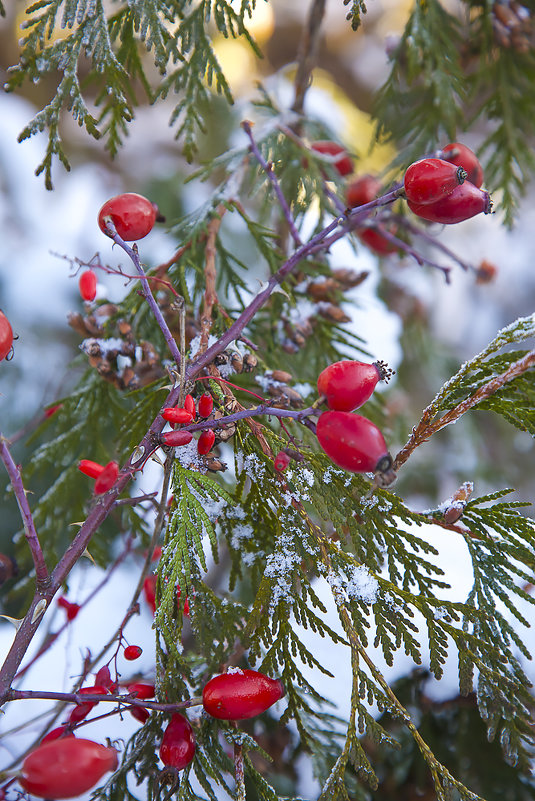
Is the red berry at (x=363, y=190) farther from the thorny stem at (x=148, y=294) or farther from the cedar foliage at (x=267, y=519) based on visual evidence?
the thorny stem at (x=148, y=294)

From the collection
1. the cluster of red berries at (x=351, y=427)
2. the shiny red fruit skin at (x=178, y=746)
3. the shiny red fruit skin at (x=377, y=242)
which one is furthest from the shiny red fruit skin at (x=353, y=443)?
the shiny red fruit skin at (x=377, y=242)

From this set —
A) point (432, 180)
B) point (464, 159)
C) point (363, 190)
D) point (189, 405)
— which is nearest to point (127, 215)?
point (189, 405)

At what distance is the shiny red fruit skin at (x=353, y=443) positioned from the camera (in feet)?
1.83

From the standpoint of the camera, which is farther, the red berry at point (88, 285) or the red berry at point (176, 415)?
the red berry at point (88, 285)

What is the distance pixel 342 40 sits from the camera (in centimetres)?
327

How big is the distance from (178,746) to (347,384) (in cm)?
46

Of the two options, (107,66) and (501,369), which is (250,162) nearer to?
(107,66)

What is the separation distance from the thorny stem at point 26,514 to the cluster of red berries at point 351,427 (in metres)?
0.29

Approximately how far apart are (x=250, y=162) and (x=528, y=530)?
2.84ft

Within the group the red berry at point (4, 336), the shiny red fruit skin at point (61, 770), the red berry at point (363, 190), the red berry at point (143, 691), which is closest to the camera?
the shiny red fruit skin at point (61, 770)

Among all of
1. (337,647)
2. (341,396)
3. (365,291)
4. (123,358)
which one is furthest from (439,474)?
(341,396)

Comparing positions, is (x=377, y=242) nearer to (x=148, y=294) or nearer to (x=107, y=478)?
(x=148, y=294)

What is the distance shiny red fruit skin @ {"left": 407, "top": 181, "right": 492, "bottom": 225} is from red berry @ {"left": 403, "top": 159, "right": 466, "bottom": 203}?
1cm

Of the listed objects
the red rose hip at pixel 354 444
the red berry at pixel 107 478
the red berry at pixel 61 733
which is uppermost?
the red rose hip at pixel 354 444
